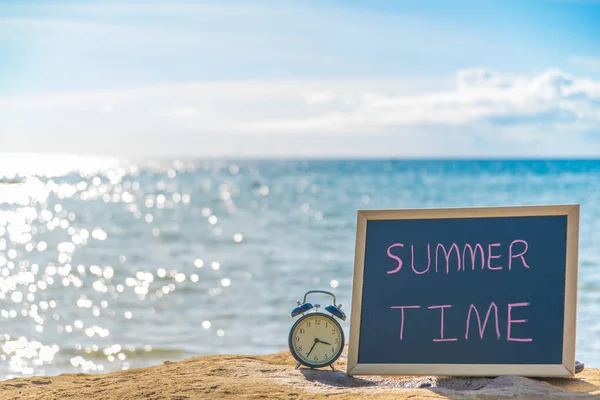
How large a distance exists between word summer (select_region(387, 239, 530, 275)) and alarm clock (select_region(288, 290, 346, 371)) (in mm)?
522

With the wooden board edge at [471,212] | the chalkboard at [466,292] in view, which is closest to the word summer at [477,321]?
the chalkboard at [466,292]

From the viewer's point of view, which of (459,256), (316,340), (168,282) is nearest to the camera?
(459,256)

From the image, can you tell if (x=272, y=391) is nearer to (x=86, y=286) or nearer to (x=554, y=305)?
(x=554, y=305)

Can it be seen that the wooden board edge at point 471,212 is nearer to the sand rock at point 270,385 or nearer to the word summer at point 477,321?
the word summer at point 477,321

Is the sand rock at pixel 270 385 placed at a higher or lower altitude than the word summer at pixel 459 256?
lower

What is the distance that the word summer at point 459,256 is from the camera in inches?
215

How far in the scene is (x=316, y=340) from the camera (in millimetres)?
5727

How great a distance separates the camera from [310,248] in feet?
78.0

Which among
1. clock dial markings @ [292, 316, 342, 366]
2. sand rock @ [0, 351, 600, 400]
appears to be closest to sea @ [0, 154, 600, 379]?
sand rock @ [0, 351, 600, 400]

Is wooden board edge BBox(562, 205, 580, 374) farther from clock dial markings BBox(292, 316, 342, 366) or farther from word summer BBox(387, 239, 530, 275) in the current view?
clock dial markings BBox(292, 316, 342, 366)

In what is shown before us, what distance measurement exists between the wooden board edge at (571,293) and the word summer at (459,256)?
0.27 metres

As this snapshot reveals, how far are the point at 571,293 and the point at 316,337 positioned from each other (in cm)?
168

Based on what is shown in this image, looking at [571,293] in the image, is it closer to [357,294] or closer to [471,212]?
[471,212]

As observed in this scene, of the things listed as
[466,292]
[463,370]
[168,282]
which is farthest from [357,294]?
[168,282]
